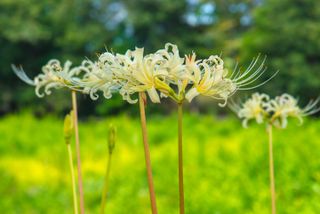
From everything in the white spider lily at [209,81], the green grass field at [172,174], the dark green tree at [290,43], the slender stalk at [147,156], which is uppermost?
the dark green tree at [290,43]

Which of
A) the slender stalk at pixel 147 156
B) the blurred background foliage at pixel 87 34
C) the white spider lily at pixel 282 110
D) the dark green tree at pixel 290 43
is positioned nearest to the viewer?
the slender stalk at pixel 147 156

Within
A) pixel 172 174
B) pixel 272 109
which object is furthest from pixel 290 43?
pixel 272 109

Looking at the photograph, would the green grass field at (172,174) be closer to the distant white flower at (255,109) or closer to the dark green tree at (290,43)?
the distant white flower at (255,109)

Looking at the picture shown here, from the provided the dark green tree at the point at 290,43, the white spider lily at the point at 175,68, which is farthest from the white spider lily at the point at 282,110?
the dark green tree at the point at 290,43

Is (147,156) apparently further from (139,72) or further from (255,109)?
(255,109)

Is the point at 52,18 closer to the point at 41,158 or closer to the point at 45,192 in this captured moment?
the point at 41,158

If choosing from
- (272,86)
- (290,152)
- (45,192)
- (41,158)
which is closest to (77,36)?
(272,86)

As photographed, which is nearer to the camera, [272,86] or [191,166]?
[191,166]
